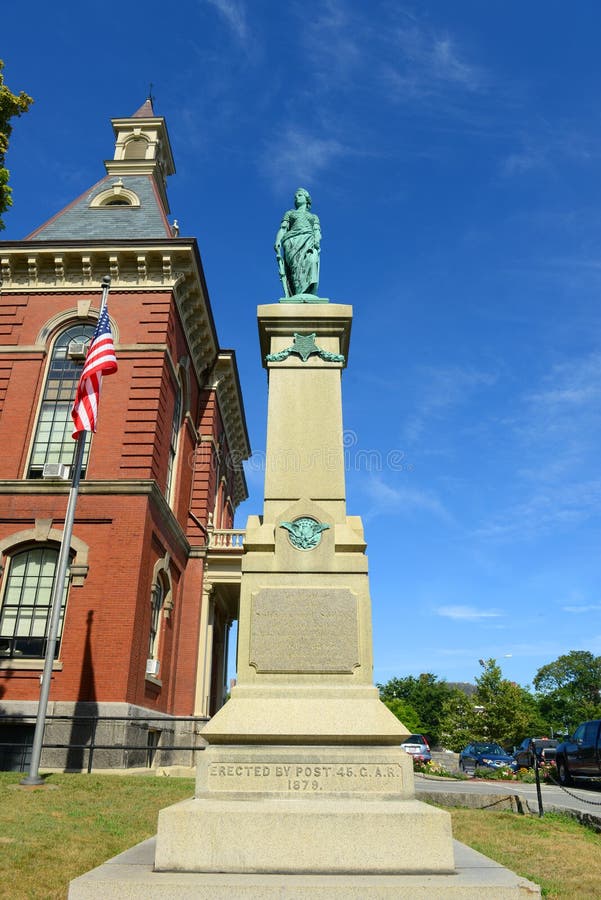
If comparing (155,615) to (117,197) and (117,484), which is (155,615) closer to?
(117,484)

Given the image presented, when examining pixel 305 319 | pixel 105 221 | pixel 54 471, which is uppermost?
pixel 105 221

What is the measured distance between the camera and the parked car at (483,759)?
25.0m

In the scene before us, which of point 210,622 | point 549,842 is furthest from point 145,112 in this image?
point 549,842

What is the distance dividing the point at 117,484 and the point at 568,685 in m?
106

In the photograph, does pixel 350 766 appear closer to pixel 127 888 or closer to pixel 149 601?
pixel 127 888

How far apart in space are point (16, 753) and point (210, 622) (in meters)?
7.98

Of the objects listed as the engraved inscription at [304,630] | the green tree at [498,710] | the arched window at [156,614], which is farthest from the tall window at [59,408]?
the green tree at [498,710]

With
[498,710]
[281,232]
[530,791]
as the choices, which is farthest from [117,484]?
[498,710]

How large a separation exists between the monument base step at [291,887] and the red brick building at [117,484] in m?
11.3

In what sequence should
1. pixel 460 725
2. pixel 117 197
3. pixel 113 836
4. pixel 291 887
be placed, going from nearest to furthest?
pixel 291 887, pixel 113 836, pixel 117 197, pixel 460 725

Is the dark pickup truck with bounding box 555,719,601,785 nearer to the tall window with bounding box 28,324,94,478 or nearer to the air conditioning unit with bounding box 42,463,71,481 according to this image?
the tall window with bounding box 28,324,94,478

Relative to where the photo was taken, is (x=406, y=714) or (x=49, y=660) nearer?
(x=49, y=660)

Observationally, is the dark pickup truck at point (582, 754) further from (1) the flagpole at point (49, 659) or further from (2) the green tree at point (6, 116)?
(2) the green tree at point (6, 116)

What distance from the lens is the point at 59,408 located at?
20172 mm
